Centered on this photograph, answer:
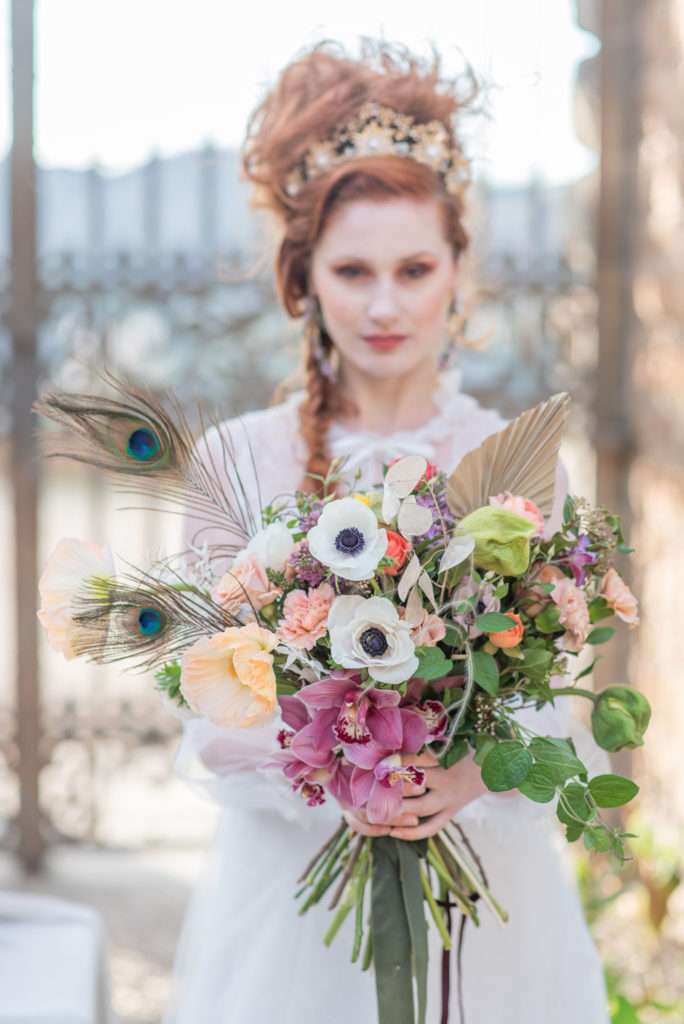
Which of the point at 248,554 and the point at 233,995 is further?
the point at 233,995

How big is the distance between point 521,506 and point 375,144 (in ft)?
2.82

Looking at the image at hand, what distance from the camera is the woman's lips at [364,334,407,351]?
1659 mm

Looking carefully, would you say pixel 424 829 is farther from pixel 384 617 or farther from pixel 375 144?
pixel 375 144

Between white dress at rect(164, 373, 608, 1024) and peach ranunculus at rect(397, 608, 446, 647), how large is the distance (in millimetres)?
476

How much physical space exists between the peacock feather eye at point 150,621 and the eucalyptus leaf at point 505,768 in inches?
14.2

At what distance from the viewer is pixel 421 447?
170 centimetres

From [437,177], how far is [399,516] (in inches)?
35.0

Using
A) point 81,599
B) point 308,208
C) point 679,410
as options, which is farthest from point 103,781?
point 81,599

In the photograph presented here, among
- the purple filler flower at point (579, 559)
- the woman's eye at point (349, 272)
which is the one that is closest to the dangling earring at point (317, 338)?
the woman's eye at point (349, 272)

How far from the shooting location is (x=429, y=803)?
1.22 meters

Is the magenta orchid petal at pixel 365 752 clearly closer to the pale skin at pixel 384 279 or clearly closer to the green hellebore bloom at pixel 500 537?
the green hellebore bloom at pixel 500 537

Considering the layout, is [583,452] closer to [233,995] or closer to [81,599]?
[233,995]

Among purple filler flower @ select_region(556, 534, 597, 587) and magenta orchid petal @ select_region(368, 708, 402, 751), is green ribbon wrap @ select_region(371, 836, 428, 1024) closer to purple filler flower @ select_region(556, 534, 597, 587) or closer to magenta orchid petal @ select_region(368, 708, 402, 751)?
magenta orchid petal @ select_region(368, 708, 402, 751)

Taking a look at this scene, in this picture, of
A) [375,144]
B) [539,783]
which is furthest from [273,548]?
[375,144]
